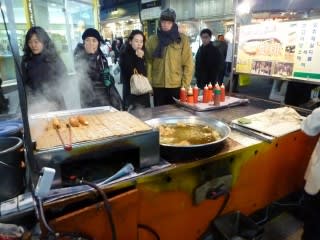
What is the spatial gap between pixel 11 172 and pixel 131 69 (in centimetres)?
256

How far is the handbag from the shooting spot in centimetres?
333

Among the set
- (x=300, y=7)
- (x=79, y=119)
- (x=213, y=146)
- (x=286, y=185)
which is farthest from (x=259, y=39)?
(x=79, y=119)

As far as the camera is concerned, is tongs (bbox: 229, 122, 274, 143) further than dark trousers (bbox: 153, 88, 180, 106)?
No

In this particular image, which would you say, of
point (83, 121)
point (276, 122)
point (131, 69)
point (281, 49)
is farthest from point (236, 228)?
point (131, 69)

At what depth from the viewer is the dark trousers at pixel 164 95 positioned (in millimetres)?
3559

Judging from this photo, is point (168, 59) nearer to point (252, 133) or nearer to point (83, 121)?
point (252, 133)

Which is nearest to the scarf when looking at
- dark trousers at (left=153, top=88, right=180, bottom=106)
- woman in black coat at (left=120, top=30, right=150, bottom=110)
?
woman in black coat at (left=120, top=30, right=150, bottom=110)

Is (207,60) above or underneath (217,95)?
above

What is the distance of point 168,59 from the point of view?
3.36m

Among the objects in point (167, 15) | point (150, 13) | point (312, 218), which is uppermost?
point (150, 13)

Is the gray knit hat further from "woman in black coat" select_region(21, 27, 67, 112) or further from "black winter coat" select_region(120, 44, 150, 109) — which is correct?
"woman in black coat" select_region(21, 27, 67, 112)

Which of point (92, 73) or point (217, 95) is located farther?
point (92, 73)

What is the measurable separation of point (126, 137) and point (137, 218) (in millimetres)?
483

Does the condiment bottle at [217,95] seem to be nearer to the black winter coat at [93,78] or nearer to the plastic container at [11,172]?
the black winter coat at [93,78]
